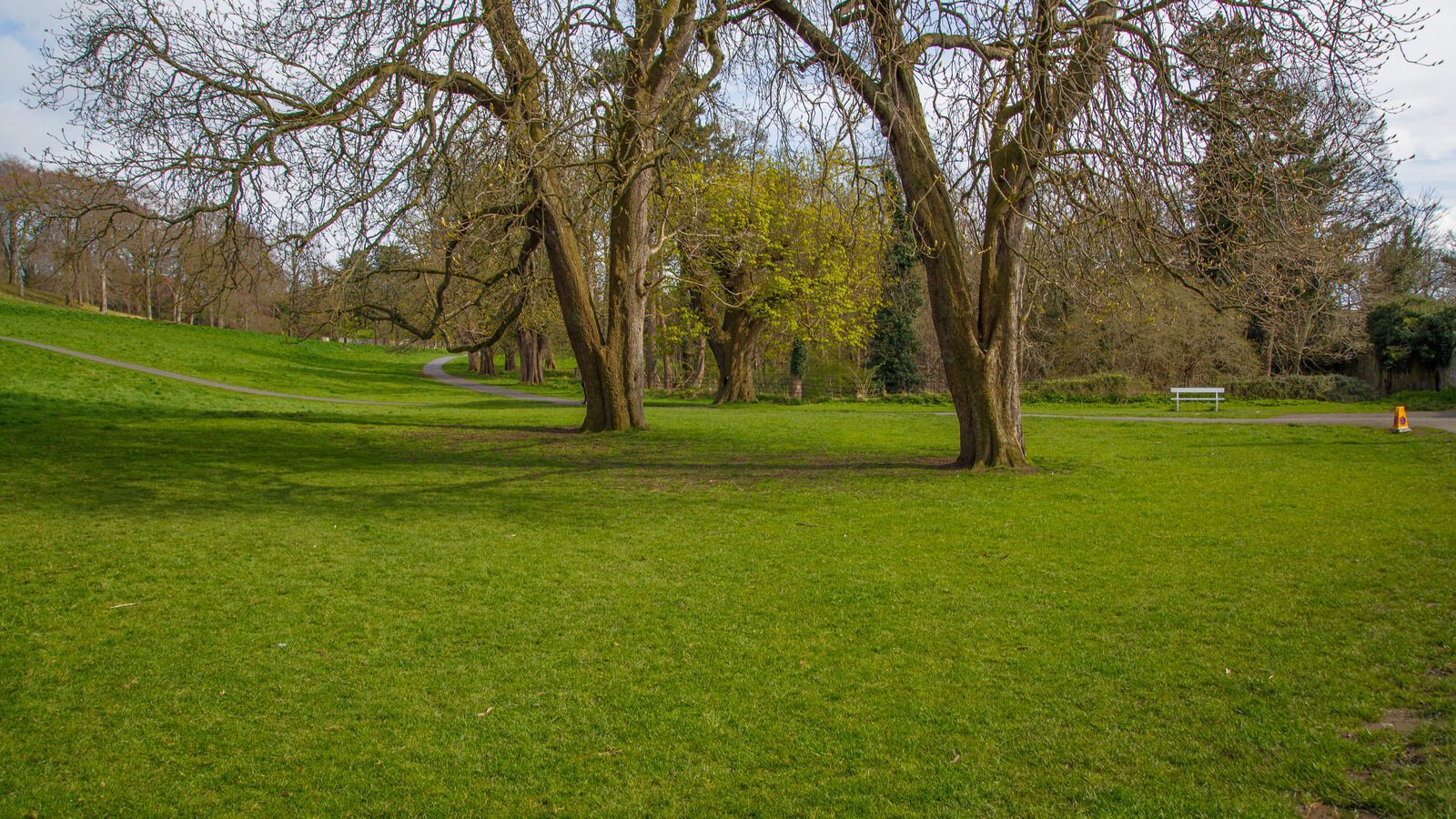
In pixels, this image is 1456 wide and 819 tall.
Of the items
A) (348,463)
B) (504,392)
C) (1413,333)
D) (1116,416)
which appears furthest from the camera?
(504,392)

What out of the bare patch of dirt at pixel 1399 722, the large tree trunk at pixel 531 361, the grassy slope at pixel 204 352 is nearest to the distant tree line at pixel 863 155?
the bare patch of dirt at pixel 1399 722

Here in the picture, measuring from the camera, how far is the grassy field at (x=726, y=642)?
135 inches

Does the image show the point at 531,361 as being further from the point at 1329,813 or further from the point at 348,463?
the point at 1329,813

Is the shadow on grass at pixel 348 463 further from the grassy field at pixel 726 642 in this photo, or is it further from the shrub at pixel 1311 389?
the shrub at pixel 1311 389

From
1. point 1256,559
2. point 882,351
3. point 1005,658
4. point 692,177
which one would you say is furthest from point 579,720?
point 882,351

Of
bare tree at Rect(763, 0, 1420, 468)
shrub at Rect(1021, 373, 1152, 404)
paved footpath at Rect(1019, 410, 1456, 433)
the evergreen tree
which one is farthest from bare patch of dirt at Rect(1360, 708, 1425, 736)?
the evergreen tree

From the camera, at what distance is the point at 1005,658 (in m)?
4.79

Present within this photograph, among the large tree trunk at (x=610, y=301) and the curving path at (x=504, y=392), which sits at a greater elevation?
the large tree trunk at (x=610, y=301)

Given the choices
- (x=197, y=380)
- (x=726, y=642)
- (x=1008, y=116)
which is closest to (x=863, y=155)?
(x=1008, y=116)

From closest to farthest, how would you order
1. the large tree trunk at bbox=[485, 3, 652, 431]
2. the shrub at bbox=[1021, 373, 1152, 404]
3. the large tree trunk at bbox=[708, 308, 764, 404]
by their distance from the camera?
the large tree trunk at bbox=[485, 3, 652, 431] → the shrub at bbox=[1021, 373, 1152, 404] → the large tree trunk at bbox=[708, 308, 764, 404]

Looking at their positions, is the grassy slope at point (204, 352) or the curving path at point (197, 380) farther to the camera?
the grassy slope at point (204, 352)

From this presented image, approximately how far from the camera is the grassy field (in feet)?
11.3

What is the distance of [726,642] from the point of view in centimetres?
514

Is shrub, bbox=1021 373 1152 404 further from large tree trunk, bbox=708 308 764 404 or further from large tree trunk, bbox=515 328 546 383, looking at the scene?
large tree trunk, bbox=515 328 546 383
